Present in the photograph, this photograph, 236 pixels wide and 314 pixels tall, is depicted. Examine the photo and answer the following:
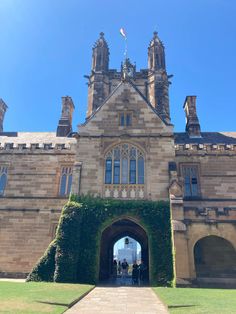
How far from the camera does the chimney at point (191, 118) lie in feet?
85.5

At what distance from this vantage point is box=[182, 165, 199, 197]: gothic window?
20.3m

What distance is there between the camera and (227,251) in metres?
18.1

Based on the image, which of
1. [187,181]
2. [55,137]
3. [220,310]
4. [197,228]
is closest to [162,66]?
[55,137]

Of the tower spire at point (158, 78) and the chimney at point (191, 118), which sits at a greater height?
the tower spire at point (158, 78)

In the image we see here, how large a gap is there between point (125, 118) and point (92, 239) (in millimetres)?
8567

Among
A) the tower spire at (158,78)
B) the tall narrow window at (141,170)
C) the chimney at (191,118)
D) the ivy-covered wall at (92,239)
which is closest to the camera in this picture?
the ivy-covered wall at (92,239)

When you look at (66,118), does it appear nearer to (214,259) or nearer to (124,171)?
(124,171)

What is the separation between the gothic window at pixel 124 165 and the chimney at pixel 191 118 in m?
9.38

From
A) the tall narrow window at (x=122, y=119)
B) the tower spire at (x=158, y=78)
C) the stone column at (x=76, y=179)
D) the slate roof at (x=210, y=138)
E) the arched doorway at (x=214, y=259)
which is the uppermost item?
the tower spire at (x=158, y=78)

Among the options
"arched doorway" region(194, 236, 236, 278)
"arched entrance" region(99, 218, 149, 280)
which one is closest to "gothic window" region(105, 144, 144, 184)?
"arched entrance" region(99, 218, 149, 280)

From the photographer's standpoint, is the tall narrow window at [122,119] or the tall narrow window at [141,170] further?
the tall narrow window at [122,119]

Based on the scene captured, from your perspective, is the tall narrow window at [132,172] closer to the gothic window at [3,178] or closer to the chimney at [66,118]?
the gothic window at [3,178]

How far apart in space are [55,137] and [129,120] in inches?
380

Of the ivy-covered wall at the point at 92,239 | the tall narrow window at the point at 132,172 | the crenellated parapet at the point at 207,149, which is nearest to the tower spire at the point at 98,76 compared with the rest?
the crenellated parapet at the point at 207,149
